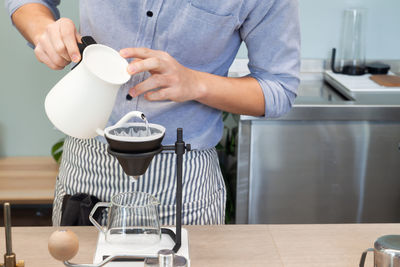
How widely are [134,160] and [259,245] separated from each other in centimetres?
37

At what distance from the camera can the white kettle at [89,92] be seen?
1105 mm

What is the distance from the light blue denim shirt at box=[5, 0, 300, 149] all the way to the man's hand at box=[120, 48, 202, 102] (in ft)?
0.45

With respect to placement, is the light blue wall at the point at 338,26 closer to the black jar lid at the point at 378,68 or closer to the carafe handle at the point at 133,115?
the black jar lid at the point at 378,68

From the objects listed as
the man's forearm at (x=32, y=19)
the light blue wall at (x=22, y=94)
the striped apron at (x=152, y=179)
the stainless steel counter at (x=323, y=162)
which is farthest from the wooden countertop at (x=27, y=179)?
the man's forearm at (x=32, y=19)

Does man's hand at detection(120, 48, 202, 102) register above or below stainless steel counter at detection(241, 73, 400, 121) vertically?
above

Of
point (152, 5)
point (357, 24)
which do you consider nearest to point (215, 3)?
point (152, 5)

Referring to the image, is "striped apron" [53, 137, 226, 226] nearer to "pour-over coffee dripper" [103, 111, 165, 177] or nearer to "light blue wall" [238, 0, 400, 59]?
"pour-over coffee dripper" [103, 111, 165, 177]

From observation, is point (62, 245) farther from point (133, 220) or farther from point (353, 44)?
point (353, 44)

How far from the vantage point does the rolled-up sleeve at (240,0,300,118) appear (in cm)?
139

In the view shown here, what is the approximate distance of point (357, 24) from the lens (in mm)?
2797

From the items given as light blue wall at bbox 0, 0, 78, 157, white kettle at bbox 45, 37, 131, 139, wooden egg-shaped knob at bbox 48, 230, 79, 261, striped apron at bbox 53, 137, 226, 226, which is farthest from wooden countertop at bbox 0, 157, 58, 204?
wooden egg-shaped knob at bbox 48, 230, 79, 261

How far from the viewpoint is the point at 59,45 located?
47.4 inches

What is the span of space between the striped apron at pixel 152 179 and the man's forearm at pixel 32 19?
272 mm

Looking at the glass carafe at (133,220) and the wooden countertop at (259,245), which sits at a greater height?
the glass carafe at (133,220)
